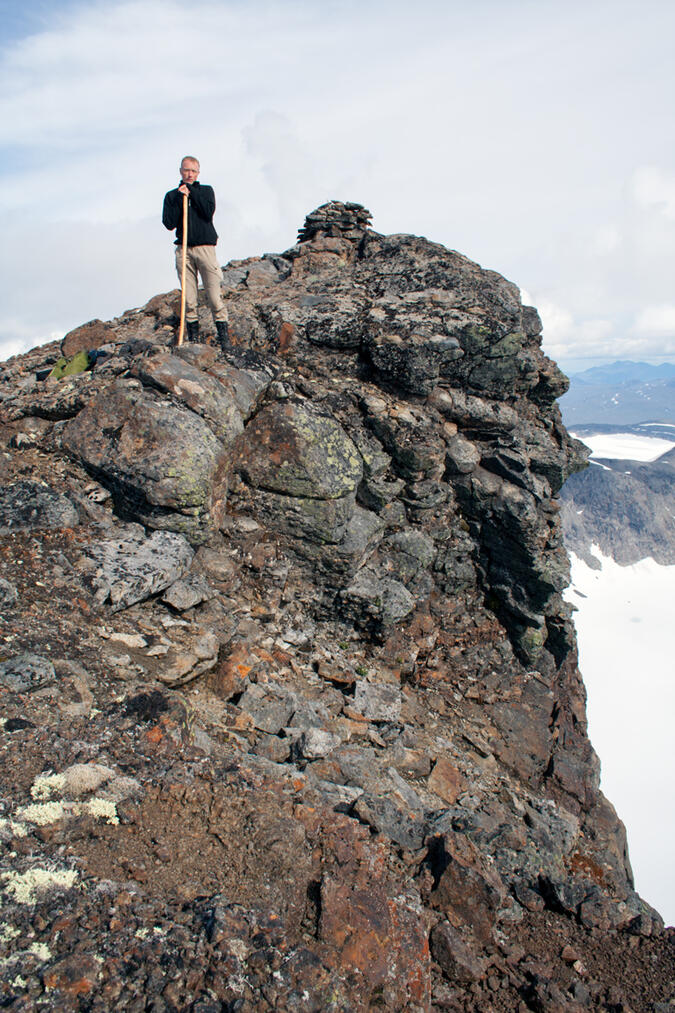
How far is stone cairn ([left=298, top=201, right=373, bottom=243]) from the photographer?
62.9 feet

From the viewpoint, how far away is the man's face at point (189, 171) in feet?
37.1

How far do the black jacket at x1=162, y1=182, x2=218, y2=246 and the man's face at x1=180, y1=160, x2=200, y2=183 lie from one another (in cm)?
10

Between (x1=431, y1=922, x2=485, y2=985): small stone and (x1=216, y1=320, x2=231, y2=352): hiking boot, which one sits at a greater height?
(x1=216, y1=320, x2=231, y2=352): hiking boot

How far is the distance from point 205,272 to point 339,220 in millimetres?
9108

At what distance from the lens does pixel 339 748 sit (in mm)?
8562

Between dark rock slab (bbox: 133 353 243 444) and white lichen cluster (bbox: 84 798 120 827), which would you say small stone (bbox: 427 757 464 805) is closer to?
white lichen cluster (bbox: 84 798 120 827)

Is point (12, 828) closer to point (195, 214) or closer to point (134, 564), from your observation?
point (134, 564)

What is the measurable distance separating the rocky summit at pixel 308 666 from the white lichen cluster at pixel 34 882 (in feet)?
0.09

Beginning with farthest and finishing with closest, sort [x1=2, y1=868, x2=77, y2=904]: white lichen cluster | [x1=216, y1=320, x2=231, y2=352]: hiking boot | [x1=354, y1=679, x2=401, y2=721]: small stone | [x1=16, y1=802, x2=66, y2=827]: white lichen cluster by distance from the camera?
[x1=216, y1=320, x2=231, y2=352]: hiking boot → [x1=354, y1=679, x2=401, y2=721]: small stone → [x1=16, y1=802, x2=66, y2=827]: white lichen cluster → [x1=2, y1=868, x2=77, y2=904]: white lichen cluster

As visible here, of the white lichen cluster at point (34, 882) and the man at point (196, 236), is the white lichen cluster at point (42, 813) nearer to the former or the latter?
the white lichen cluster at point (34, 882)

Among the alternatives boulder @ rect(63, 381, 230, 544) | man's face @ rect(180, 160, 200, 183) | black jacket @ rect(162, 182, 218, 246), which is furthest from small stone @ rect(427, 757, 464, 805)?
man's face @ rect(180, 160, 200, 183)

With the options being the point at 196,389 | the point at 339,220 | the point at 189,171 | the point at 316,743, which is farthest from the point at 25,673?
the point at 339,220

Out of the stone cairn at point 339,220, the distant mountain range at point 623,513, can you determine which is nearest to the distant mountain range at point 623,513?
the distant mountain range at point 623,513

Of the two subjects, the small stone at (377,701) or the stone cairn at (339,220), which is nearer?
the small stone at (377,701)
